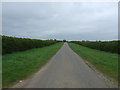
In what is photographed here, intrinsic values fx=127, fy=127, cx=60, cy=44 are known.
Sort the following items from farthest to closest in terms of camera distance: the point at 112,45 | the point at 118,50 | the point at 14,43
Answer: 1. the point at 112,45
2. the point at 118,50
3. the point at 14,43

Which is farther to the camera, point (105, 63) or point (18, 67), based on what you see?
point (105, 63)

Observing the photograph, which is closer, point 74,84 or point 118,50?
point 74,84

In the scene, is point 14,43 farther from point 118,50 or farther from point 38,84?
point 118,50

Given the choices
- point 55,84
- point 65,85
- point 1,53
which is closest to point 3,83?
point 55,84

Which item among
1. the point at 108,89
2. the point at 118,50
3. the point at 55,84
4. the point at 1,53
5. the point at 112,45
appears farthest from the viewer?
the point at 112,45

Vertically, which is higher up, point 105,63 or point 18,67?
point 18,67

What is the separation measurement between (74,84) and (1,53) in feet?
40.2

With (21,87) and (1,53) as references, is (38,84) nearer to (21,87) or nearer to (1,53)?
(21,87)

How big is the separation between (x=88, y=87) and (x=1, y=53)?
12873mm

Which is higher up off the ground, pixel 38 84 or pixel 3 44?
pixel 3 44

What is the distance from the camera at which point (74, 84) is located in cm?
572

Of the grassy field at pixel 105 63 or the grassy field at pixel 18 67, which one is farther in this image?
the grassy field at pixel 105 63

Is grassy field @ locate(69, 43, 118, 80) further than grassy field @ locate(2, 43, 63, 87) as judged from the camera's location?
Yes

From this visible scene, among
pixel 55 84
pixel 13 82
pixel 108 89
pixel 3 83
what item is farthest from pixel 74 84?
pixel 3 83
